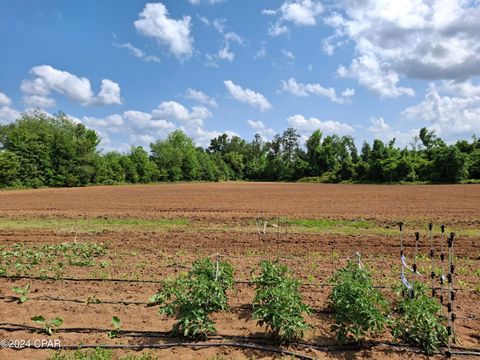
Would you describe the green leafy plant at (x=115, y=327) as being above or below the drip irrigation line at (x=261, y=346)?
above

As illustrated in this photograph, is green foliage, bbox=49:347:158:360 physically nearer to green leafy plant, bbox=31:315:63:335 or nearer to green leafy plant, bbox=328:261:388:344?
green leafy plant, bbox=31:315:63:335

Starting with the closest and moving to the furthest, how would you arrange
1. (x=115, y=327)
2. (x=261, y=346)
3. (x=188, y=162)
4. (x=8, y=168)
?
(x=261, y=346)
(x=115, y=327)
(x=8, y=168)
(x=188, y=162)

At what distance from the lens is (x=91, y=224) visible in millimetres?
16922

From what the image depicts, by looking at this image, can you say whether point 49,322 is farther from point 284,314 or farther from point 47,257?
point 47,257

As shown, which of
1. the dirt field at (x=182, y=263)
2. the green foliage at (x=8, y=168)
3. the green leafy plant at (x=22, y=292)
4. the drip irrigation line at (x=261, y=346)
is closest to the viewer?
the drip irrigation line at (x=261, y=346)

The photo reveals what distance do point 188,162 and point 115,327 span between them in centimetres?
8560

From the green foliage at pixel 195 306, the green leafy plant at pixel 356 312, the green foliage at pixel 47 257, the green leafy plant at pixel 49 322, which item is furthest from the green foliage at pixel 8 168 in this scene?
the green leafy plant at pixel 356 312

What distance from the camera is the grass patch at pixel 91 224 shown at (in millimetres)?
15573

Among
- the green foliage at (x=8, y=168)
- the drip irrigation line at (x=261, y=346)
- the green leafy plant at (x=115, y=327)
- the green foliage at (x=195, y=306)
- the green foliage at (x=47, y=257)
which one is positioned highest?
the green foliage at (x=8, y=168)

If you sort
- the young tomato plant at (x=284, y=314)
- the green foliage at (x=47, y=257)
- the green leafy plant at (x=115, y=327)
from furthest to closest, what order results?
the green foliage at (x=47, y=257) < the green leafy plant at (x=115, y=327) < the young tomato plant at (x=284, y=314)

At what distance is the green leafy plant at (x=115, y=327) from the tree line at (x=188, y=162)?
175 ft

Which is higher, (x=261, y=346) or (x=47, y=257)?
(x=47, y=257)

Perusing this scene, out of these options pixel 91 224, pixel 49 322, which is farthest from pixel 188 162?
pixel 49 322

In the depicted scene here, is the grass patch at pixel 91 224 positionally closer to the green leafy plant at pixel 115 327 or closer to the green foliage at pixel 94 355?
the green leafy plant at pixel 115 327
